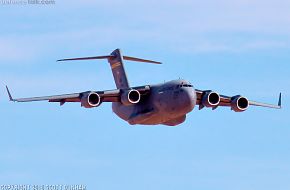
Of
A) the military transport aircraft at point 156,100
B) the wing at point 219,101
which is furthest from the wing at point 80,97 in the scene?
the wing at point 219,101

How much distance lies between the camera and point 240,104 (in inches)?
3066

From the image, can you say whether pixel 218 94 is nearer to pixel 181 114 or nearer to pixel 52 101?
pixel 181 114

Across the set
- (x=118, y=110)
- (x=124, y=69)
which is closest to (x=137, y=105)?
(x=118, y=110)

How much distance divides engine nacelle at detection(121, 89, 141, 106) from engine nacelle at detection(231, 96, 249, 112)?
6467mm

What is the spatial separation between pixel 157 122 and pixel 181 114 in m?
2.09

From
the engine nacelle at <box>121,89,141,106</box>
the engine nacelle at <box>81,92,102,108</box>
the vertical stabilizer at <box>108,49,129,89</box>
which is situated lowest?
the engine nacelle at <box>81,92,102,108</box>

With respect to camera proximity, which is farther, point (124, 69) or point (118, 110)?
point (124, 69)

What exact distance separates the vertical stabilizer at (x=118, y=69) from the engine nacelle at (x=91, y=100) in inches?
359

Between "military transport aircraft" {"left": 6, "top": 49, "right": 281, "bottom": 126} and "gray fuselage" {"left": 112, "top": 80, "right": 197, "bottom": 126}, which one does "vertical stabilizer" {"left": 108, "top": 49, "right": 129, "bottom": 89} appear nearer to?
"military transport aircraft" {"left": 6, "top": 49, "right": 281, "bottom": 126}

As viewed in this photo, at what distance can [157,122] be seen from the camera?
75750mm

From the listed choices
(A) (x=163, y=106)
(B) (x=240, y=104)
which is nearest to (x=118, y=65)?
(A) (x=163, y=106)

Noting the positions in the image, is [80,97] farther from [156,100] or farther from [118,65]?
[118,65]

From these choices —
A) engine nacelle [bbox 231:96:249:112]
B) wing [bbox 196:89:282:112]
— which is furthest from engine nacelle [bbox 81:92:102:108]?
engine nacelle [bbox 231:96:249:112]

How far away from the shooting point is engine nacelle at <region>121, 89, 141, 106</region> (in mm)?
75062
